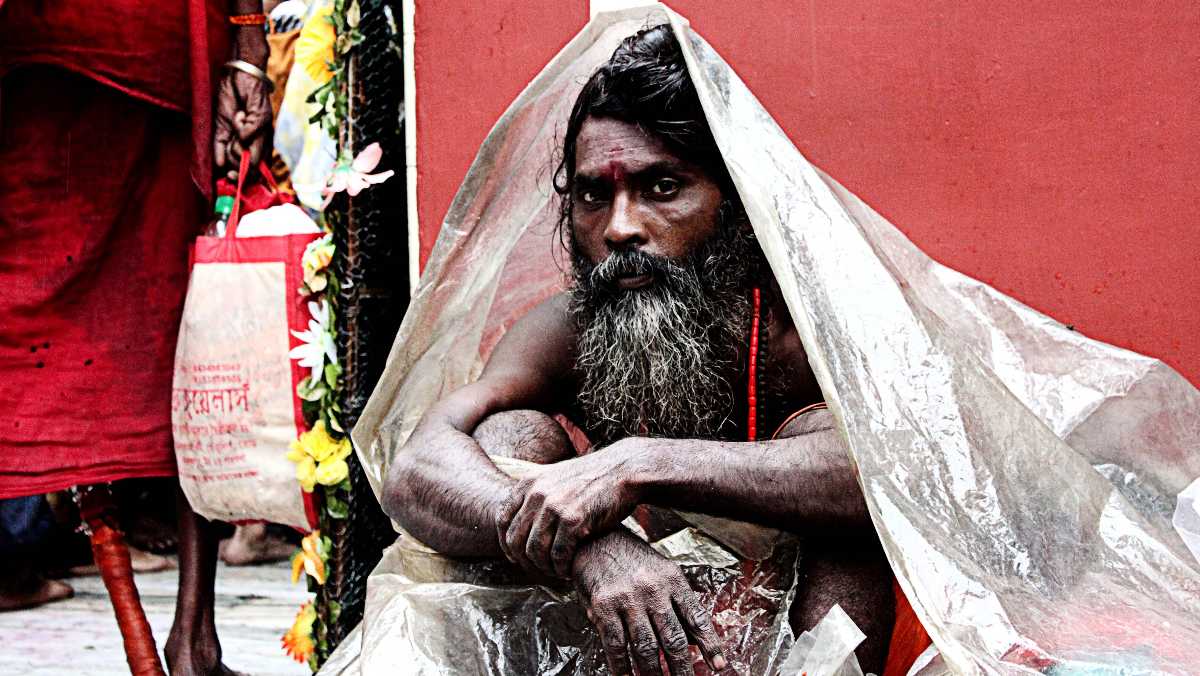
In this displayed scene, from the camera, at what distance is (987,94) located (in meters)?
2.72

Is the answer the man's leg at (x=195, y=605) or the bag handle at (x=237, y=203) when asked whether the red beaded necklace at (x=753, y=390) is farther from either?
the man's leg at (x=195, y=605)

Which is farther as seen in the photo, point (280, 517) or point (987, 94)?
point (280, 517)

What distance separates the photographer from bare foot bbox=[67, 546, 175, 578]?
481cm

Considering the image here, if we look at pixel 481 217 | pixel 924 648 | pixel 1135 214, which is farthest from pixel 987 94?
pixel 924 648

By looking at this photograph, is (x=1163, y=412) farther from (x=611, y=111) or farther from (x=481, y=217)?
(x=481, y=217)

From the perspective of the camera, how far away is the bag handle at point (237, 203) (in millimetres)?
2988

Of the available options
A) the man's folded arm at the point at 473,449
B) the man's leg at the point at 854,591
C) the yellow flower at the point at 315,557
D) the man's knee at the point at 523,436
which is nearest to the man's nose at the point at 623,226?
the man's folded arm at the point at 473,449

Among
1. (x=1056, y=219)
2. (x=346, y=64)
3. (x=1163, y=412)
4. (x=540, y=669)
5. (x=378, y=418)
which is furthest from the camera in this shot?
(x=346, y=64)

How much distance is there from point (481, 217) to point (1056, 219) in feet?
4.48

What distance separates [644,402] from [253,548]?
3213mm

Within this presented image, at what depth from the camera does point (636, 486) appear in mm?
1841

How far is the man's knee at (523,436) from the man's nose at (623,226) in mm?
385

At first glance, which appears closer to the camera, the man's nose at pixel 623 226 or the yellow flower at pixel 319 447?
the man's nose at pixel 623 226

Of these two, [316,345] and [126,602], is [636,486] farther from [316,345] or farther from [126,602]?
[126,602]
